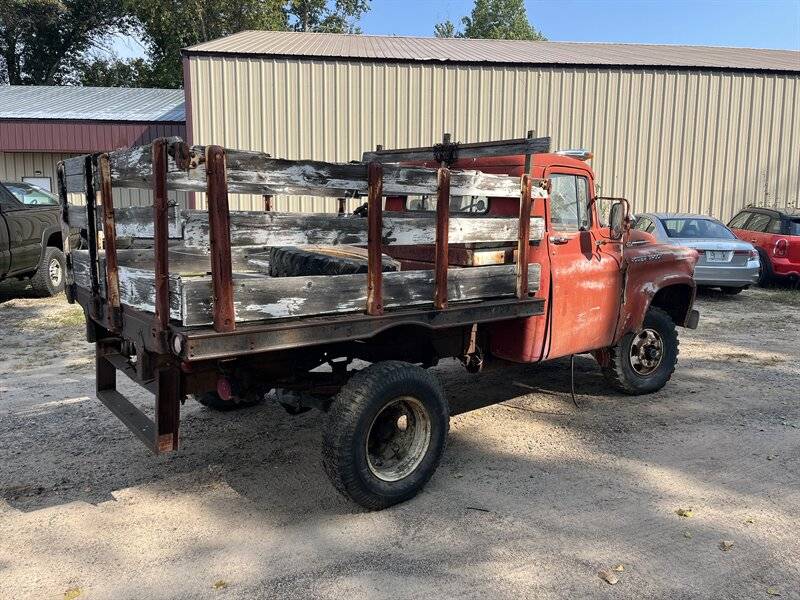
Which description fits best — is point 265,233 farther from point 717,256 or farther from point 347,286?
point 717,256

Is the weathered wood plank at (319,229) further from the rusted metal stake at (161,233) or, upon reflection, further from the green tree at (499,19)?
the green tree at (499,19)

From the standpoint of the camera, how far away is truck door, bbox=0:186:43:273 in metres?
9.94

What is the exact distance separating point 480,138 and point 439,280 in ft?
40.1

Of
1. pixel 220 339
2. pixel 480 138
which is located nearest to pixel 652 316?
pixel 220 339

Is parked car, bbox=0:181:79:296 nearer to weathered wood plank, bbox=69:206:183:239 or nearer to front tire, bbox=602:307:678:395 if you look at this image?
weathered wood plank, bbox=69:206:183:239

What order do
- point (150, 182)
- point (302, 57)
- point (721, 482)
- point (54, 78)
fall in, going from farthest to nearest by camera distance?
point (54, 78) → point (302, 57) → point (721, 482) → point (150, 182)

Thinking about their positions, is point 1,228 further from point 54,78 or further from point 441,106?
point 54,78

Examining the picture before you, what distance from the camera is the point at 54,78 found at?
34.5m

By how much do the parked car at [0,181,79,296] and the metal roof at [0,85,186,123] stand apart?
23.4 feet

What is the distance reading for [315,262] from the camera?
4.05 m

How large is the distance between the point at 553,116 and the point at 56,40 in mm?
28547

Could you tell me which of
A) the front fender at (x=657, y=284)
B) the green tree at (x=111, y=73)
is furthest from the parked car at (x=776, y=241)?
the green tree at (x=111, y=73)

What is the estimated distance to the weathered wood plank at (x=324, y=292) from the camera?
315 centimetres

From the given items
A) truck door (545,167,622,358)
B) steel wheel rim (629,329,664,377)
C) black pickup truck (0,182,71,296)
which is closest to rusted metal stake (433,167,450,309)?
truck door (545,167,622,358)
